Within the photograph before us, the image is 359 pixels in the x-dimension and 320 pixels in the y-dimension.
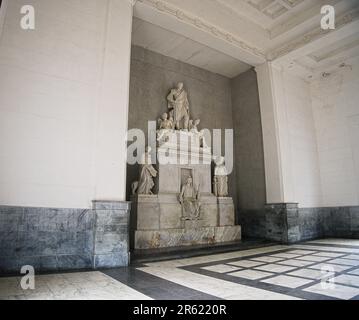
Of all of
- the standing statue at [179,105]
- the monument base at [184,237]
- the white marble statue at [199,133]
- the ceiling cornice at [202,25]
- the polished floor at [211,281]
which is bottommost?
the polished floor at [211,281]

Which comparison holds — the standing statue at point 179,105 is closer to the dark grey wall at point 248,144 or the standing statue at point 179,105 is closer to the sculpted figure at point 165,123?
the sculpted figure at point 165,123

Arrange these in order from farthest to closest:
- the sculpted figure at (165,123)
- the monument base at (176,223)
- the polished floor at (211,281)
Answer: the sculpted figure at (165,123) < the monument base at (176,223) < the polished floor at (211,281)

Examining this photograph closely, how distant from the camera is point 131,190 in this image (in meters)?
6.88

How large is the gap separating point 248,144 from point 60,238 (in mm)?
6571

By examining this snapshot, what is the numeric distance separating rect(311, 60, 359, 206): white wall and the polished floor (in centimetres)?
451

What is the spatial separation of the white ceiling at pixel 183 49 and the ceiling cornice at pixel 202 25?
72 centimetres

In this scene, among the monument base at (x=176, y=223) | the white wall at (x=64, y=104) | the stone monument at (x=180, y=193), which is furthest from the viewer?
the stone monument at (x=180, y=193)

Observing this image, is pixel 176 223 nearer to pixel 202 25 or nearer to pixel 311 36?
pixel 202 25

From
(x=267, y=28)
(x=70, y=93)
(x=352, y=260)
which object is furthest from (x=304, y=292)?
(x=267, y=28)

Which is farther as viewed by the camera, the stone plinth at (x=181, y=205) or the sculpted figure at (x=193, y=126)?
the sculpted figure at (x=193, y=126)

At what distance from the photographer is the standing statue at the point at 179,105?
8055mm

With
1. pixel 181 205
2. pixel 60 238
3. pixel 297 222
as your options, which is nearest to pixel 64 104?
pixel 60 238

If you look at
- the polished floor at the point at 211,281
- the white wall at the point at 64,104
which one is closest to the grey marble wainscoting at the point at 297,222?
the polished floor at the point at 211,281
